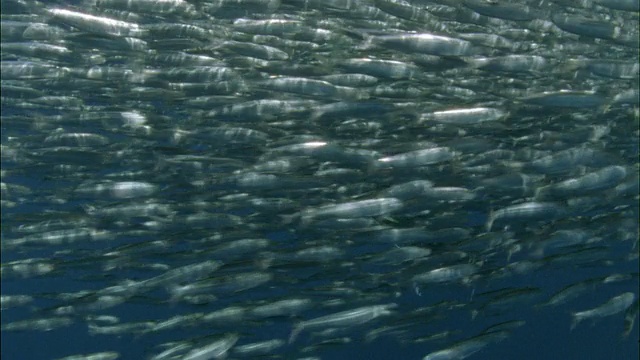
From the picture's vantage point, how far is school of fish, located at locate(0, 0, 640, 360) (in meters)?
5.71

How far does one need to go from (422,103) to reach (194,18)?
2038 mm

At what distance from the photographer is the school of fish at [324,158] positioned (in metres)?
5.71

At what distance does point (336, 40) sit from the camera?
20.0ft

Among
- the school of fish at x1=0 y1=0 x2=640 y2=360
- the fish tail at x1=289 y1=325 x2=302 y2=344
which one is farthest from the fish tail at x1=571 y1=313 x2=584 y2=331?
the fish tail at x1=289 y1=325 x2=302 y2=344

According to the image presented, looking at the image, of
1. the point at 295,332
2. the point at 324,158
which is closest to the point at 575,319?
the point at 295,332

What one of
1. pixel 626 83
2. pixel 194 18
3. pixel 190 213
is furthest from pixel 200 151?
pixel 626 83

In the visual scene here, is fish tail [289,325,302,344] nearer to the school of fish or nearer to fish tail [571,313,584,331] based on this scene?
the school of fish

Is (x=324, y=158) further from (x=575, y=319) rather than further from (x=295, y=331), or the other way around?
(x=575, y=319)

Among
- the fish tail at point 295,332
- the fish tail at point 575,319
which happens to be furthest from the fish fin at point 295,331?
the fish tail at point 575,319

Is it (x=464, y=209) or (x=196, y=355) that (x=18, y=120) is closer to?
(x=196, y=355)

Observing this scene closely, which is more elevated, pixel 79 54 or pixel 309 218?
pixel 79 54

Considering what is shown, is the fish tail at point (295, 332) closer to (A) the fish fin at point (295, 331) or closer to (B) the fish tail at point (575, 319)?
(A) the fish fin at point (295, 331)

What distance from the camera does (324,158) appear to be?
581 cm

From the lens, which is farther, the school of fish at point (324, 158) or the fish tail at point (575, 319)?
the fish tail at point (575, 319)
